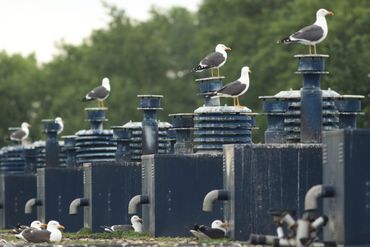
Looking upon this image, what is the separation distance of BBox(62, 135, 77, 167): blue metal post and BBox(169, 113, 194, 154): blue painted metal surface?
11838 mm

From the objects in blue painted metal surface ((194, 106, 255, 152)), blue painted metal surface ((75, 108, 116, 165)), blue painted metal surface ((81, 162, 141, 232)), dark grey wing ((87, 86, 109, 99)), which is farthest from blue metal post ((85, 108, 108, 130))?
blue painted metal surface ((194, 106, 255, 152))

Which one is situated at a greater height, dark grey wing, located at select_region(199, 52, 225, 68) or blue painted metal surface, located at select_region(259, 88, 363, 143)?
dark grey wing, located at select_region(199, 52, 225, 68)

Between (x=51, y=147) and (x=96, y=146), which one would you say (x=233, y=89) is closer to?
(x=96, y=146)

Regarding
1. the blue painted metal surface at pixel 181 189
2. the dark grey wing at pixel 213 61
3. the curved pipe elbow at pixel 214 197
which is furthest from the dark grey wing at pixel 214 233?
the dark grey wing at pixel 213 61

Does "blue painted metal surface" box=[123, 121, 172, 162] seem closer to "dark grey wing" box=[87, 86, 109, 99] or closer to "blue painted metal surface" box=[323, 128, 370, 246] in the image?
"dark grey wing" box=[87, 86, 109, 99]

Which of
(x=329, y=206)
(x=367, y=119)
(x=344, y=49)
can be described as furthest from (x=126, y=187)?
(x=344, y=49)

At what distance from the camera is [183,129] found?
4681 centimetres

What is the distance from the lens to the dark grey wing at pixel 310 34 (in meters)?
41.8

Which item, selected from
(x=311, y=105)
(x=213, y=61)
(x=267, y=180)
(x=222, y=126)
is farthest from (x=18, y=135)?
(x=267, y=180)

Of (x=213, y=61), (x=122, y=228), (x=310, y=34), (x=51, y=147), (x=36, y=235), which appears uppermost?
(x=310, y=34)

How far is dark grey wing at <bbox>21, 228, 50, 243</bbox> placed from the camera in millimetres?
44719

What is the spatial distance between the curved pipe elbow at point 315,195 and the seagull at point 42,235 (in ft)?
39.7

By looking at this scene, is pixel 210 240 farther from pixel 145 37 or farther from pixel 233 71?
pixel 145 37

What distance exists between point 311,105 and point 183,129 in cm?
875
